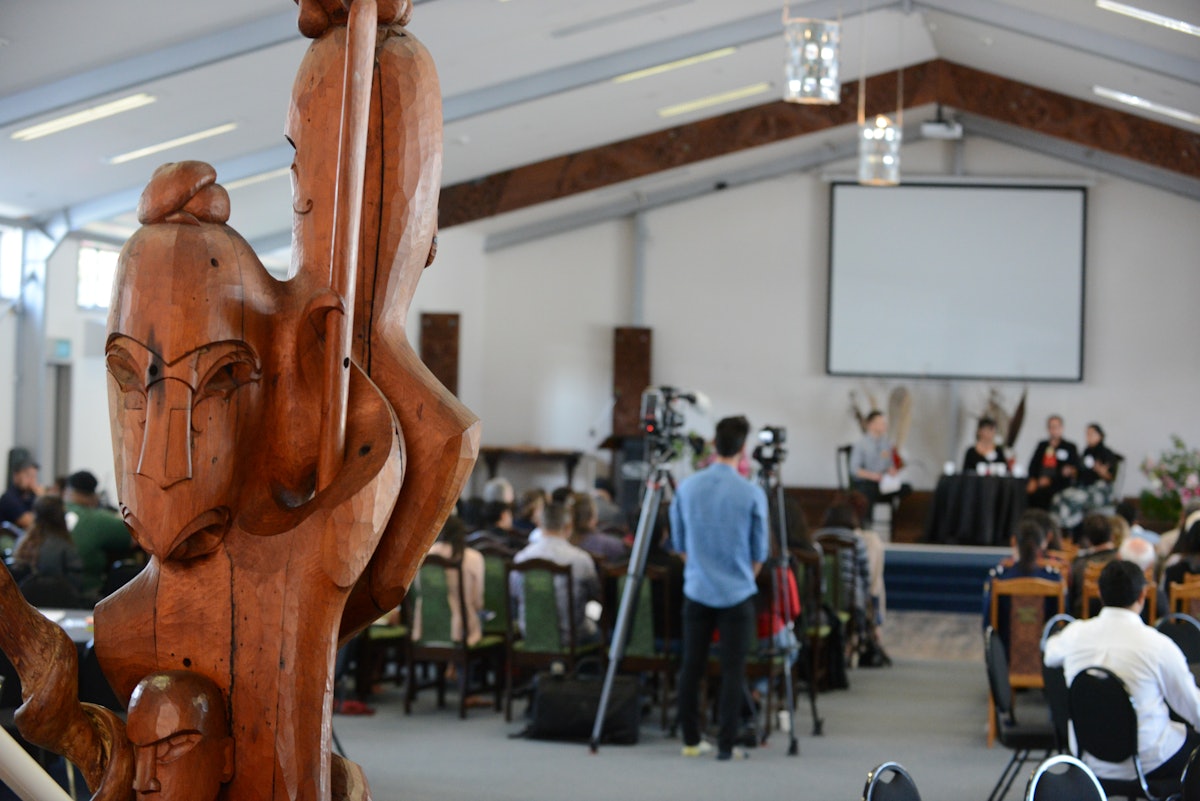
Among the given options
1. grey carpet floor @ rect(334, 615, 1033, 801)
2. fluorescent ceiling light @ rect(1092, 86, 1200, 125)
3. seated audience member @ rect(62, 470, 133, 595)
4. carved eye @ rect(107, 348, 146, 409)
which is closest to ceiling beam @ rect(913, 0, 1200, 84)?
fluorescent ceiling light @ rect(1092, 86, 1200, 125)

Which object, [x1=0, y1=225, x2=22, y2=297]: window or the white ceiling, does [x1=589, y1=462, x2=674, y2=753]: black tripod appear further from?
[x1=0, y1=225, x2=22, y2=297]: window

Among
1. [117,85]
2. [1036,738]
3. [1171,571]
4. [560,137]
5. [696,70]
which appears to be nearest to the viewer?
[1036,738]

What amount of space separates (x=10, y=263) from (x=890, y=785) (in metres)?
10.0

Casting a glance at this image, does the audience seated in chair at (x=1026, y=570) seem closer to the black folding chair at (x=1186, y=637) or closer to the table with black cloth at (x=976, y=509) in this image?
the black folding chair at (x=1186, y=637)

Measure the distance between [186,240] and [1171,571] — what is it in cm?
638

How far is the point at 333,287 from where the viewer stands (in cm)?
101

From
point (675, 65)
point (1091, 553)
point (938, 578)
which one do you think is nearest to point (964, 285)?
point (938, 578)

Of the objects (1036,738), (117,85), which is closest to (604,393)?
(117,85)

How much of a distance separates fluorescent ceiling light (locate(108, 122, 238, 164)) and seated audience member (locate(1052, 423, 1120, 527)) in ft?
27.8

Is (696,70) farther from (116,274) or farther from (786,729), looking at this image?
(116,274)

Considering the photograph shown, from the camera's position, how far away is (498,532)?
8750mm

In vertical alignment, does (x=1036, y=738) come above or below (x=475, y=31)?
below

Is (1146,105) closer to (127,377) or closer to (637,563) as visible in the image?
(637,563)

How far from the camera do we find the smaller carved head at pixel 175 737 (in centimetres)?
94
